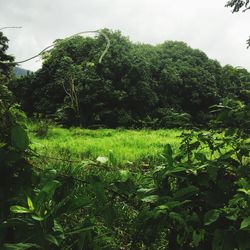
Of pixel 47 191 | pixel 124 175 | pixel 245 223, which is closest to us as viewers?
pixel 47 191

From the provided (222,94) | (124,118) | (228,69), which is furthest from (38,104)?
(228,69)

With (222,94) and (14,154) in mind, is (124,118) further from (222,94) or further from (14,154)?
(14,154)

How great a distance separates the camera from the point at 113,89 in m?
26.6

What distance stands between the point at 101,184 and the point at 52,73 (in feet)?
88.7

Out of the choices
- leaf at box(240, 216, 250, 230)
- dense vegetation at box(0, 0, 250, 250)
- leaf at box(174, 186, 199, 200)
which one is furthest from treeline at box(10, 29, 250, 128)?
leaf at box(240, 216, 250, 230)

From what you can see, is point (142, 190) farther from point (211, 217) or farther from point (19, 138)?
point (19, 138)

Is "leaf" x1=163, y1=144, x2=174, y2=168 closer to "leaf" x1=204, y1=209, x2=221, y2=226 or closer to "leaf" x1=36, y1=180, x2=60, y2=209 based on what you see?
"leaf" x1=204, y1=209, x2=221, y2=226

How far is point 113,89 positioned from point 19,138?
2514 cm

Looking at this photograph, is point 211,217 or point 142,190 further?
point 142,190

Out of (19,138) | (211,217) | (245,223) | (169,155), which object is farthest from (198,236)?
(19,138)

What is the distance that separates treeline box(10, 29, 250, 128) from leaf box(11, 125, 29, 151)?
2075 cm

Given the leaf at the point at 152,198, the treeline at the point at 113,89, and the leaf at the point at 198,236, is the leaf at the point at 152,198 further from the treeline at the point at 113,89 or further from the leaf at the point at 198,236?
the treeline at the point at 113,89

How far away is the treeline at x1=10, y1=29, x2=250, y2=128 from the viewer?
25.2m


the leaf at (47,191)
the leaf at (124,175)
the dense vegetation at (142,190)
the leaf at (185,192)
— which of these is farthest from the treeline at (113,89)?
the leaf at (47,191)
